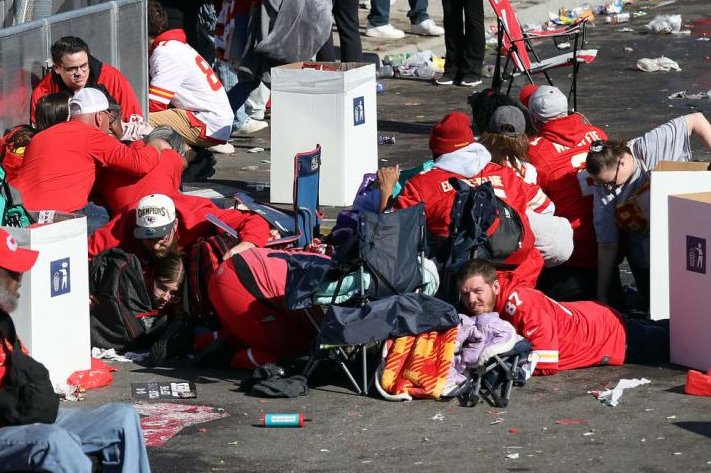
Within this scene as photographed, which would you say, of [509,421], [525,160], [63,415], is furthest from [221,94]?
[63,415]

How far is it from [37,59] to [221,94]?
1.54 m

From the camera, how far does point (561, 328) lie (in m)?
7.26

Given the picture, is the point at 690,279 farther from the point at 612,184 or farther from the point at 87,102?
the point at 87,102

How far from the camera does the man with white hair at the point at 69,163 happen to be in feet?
27.6

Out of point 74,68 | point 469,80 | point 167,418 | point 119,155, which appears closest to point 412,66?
point 469,80

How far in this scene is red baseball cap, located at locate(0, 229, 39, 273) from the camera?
5324 millimetres

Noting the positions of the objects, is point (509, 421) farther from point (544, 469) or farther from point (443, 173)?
point (443, 173)

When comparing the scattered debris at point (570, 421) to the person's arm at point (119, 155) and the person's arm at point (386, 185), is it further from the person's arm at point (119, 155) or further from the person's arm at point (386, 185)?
the person's arm at point (119, 155)

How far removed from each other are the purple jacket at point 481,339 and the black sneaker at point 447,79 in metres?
8.25

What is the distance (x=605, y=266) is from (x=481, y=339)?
1426 mm

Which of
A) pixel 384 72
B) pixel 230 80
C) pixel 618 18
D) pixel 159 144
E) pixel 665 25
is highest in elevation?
pixel 618 18

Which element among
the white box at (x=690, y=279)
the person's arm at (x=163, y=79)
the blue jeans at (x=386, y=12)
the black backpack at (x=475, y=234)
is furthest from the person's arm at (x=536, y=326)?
the blue jeans at (x=386, y=12)

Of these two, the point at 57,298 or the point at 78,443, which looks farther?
the point at 57,298

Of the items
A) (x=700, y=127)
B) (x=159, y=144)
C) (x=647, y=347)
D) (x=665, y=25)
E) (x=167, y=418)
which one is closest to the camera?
(x=167, y=418)
